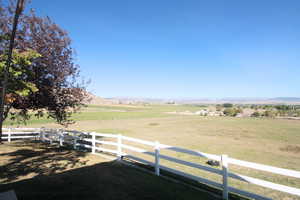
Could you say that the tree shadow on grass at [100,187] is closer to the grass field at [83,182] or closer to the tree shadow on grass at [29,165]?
the grass field at [83,182]

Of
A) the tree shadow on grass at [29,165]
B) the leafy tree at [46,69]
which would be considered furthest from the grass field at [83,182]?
the leafy tree at [46,69]

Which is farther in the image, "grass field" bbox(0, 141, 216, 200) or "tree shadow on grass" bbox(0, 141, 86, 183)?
"tree shadow on grass" bbox(0, 141, 86, 183)

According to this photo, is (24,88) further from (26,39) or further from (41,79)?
(26,39)

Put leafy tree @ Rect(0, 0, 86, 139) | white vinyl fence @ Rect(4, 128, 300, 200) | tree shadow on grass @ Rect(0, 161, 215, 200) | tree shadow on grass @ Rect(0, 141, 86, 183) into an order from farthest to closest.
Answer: leafy tree @ Rect(0, 0, 86, 139) < tree shadow on grass @ Rect(0, 141, 86, 183) < tree shadow on grass @ Rect(0, 161, 215, 200) < white vinyl fence @ Rect(4, 128, 300, 200)

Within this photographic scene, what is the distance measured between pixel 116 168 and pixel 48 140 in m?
8.83

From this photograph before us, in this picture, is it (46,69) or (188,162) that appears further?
(46,69)

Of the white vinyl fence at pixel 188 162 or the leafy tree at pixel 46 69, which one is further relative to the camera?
the leafy tree at pixel 46 69

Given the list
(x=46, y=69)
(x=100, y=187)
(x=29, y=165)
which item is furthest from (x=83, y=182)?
(x=46, y=69)

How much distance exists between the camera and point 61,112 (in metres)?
10.9

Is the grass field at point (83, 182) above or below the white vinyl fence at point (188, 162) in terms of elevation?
below

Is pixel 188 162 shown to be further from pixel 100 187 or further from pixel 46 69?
pixel 46 69

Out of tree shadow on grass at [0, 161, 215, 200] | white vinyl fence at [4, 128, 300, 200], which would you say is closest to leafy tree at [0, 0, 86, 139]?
white vinyl fence at [4, 128, 300, 200]

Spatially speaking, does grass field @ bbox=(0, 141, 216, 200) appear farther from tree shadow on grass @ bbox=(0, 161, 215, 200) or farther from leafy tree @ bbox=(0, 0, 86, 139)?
leafy tree @ bbox=(0, 0, 86, 139)

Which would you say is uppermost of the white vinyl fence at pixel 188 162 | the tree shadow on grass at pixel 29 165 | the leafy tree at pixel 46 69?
the leafy tree at pixel 46 69
